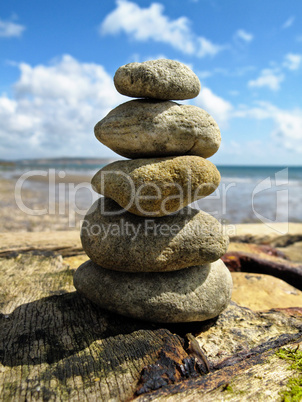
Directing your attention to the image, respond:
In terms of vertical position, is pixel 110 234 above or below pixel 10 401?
above

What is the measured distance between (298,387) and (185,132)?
265 centimetres

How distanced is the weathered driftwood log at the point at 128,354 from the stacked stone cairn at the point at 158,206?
0.31 m

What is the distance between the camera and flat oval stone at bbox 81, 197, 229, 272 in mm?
3539

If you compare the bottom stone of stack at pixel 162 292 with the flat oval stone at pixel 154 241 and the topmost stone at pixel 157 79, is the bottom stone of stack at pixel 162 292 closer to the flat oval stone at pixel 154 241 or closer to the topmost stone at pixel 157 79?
the flat oval stone at pixel 154 241

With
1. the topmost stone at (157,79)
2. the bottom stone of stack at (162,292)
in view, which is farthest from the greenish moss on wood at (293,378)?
the topmost stone at (157,79)

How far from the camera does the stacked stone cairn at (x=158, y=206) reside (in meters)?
3.44

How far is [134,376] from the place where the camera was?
2.51 metres

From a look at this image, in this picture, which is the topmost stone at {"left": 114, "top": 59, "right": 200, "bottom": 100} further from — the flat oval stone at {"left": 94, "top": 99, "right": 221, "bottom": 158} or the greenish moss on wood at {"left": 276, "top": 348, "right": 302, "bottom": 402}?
the greenish moss on wood at {"left": 276, "top": 348, "right": 302, "bottom": 402}

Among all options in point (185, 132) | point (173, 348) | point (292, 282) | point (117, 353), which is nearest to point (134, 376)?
point (117, 353)

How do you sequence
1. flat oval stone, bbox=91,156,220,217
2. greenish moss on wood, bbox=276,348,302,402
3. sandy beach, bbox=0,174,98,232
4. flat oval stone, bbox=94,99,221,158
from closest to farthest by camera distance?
greenish moss on wood, bbox=276,348,302,402 → flat oval stone, bbox=91,156,220,217 → flat oval stone, bbox=94,99,221,158 → sandy beach, bbox=0,174,98,232

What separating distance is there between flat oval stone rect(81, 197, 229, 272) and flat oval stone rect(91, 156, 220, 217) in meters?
0.23

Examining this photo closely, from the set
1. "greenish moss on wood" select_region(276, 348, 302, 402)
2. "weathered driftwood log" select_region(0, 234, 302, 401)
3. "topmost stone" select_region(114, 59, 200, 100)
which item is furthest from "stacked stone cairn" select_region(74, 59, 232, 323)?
"greenish moss on wood" select_region(276, 348, 302, 402)

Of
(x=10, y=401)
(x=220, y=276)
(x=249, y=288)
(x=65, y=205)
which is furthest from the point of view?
(x=65, y=205)

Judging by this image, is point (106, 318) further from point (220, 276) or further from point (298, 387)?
point (298, 387)
